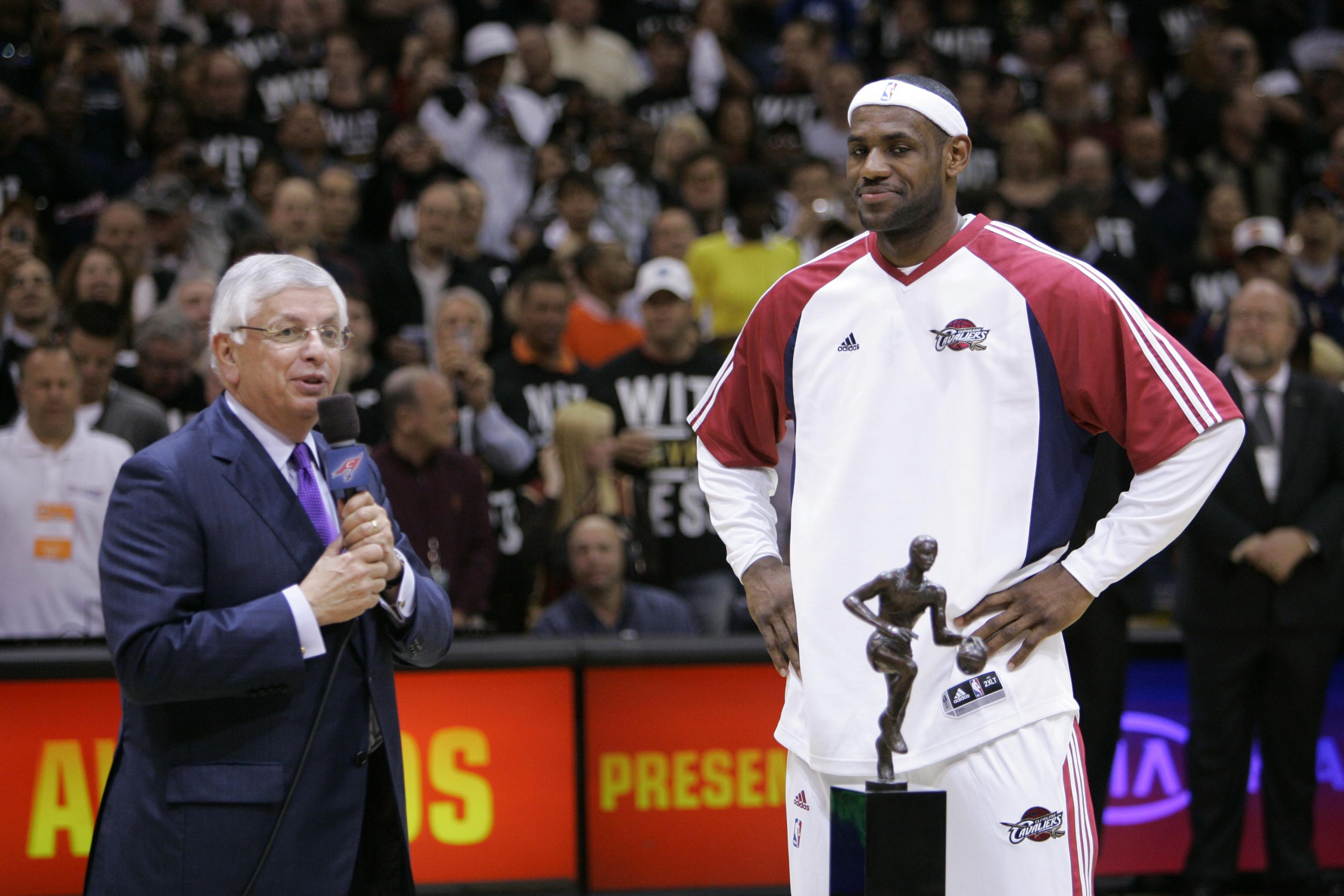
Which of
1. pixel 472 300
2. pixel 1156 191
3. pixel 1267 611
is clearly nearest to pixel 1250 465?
pixel 1267 611

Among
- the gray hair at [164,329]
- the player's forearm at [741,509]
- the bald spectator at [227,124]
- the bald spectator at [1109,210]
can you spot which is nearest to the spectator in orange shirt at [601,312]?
the gray hair at [164,329]

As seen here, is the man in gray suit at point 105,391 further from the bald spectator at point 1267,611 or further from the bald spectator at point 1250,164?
the bald spectator at point 1250,164

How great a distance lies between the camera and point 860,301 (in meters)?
3.29

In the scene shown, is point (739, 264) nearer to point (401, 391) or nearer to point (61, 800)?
point (401, 391)

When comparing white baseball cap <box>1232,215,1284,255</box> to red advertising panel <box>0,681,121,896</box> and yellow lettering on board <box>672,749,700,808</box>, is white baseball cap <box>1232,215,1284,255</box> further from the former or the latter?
red advertising panel <box>0,681,121,896</box>

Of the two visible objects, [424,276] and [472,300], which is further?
[424,276]

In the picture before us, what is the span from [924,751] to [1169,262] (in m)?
8.34

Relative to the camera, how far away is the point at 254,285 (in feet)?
10.9

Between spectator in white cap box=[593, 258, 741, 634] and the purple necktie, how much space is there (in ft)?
12.6

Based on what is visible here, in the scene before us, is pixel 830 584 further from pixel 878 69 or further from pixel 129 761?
pixel 878 69

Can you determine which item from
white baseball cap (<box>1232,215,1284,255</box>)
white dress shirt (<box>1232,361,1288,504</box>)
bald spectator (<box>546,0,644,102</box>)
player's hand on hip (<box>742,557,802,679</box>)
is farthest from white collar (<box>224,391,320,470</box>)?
bald spectator (<box>546,0,644,102</box>)

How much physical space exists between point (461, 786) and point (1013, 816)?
3.25 m

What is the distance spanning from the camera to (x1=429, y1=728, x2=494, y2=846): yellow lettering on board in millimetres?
5891

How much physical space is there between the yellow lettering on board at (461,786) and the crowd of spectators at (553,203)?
0.89 m
